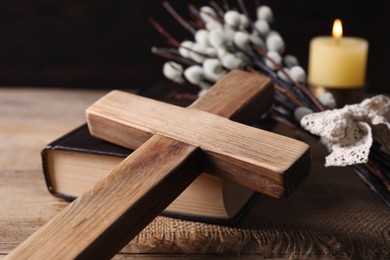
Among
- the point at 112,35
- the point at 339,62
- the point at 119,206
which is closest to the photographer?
the point at 119,206

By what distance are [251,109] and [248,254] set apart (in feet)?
0.65

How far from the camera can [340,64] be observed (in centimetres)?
106

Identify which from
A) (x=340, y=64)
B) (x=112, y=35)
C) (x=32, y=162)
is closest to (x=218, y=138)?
(x=32, y=162)

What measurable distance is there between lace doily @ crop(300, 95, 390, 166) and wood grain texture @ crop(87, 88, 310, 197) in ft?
0.29

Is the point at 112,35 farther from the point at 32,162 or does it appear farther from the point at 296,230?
the point at 296,230

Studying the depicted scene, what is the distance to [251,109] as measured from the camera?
769 mm

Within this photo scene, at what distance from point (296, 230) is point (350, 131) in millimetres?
137

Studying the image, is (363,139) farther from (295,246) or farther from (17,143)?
(17,143)

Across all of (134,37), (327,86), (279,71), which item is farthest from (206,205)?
(134,37)

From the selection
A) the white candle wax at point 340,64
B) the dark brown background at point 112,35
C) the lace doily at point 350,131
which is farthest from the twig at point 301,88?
the dark brown background at point 112,35

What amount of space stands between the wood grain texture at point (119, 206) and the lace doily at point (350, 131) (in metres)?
0.17

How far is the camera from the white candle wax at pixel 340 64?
1.06 meters

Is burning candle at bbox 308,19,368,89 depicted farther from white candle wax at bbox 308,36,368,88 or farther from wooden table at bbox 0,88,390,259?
wooden table at bbox 0,88,390,259

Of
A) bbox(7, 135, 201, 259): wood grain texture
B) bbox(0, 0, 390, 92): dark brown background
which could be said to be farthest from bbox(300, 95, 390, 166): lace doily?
bbox(0, 0, 390, 92): dark brown background
